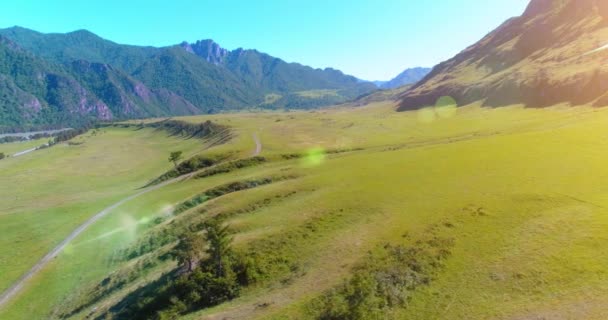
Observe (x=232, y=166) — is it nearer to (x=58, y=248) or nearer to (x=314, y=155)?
(x=314, y=155)

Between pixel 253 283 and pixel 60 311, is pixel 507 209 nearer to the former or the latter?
pixel 253 283

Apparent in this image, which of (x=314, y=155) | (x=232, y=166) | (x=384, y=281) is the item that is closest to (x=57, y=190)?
(x=232, y=166)

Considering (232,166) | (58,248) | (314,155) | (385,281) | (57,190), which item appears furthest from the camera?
(57,190)

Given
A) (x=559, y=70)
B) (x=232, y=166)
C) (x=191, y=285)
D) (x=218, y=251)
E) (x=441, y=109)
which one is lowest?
(x=191, y=285)

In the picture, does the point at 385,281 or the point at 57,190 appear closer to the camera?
the point at 385,281

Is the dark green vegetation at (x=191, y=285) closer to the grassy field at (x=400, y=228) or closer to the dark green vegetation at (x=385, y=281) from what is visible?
the grassy field at (x=400, y=228)

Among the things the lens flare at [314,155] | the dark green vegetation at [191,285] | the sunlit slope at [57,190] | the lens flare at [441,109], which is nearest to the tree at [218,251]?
the dark green vegetation at [191,285]

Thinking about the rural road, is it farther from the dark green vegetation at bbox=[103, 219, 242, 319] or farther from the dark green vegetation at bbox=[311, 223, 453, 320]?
the dark green vegetation at bbox=[311, 223, 453, 320]

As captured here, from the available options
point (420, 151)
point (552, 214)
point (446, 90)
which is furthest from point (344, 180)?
point (446, 90)
